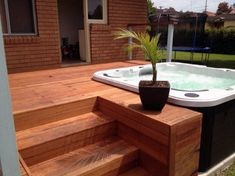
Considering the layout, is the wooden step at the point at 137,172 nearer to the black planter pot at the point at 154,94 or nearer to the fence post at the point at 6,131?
the black planter pot at the point at 154,94

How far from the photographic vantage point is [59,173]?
5.52 ft

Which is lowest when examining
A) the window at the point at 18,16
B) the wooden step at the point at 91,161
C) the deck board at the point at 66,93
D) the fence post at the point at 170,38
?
the wooden step at the point at 91,161

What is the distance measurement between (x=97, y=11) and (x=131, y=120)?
12.4 ft

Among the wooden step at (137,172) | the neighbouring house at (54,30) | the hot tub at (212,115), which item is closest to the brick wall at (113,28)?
the neighbouring house at (54,30)

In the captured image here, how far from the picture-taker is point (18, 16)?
4.11 m

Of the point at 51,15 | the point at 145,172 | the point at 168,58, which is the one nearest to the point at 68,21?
the point at 51,15

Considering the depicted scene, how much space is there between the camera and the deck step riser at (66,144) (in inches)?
71.2

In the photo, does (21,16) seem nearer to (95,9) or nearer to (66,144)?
(95,9)

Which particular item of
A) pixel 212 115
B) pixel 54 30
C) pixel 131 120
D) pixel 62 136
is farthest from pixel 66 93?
pixel 54 30

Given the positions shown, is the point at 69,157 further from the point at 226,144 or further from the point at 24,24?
the point at 24,24

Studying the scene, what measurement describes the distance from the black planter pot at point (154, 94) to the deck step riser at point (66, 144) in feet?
1.61

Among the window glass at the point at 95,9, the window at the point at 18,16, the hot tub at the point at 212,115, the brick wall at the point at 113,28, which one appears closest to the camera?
the hot tub at the point at 212,115

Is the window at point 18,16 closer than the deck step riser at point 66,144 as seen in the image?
No

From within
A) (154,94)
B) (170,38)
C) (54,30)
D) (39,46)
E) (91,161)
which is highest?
(54,30)
